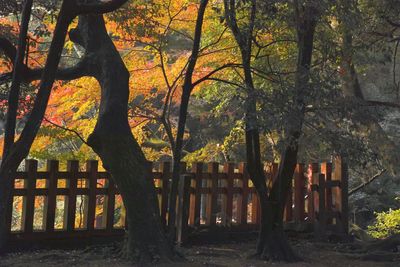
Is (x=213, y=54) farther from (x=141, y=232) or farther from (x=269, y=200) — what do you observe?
(x=141, y=232)

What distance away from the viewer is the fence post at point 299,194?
427 inches

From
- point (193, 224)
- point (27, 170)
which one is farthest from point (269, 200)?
point (27, 170)

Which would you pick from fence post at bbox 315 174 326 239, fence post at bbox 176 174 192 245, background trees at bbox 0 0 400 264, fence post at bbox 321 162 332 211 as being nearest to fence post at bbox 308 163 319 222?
fence post at bbox 315 174 326 239

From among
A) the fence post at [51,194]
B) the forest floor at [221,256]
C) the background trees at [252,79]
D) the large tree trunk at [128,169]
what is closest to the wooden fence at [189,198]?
the fence post at [51,194]

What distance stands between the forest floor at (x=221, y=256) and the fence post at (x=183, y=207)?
0.88 ft

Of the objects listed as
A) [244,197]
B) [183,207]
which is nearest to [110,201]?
[183,207]

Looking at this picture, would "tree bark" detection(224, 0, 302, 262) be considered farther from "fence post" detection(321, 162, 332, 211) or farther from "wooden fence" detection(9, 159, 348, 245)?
"fence post" detection(321, 162, 332, 211)

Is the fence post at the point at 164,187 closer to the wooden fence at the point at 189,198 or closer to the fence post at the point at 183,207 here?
the wooden fence at the point at 189,198

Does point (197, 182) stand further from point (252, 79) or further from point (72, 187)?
point (72, 187)

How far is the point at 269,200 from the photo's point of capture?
8.52m

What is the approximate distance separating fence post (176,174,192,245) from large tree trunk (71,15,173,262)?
5.76 ft

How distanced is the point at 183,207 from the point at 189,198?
7.4 inches

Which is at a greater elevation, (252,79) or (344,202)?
(252,79)

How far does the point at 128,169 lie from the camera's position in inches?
286
